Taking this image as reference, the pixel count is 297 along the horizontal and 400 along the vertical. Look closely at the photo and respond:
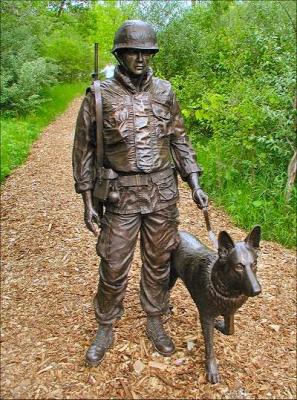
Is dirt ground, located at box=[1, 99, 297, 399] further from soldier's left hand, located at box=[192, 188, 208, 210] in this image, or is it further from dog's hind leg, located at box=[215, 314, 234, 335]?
soldier's left hand, located at box=[192, 188, 208, 210]

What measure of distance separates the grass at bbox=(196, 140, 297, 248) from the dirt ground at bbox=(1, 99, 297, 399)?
9.0 inches

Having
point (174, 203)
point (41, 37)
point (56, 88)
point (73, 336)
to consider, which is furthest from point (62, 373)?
point (56, 88)

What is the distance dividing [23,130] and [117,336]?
935 cm

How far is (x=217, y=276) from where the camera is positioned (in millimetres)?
2996

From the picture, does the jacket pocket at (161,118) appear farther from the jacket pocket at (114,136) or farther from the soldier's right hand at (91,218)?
the soldier's right hand at (91,218)

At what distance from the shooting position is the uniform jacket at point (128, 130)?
123 inches

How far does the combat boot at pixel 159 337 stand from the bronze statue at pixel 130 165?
0.33 metres

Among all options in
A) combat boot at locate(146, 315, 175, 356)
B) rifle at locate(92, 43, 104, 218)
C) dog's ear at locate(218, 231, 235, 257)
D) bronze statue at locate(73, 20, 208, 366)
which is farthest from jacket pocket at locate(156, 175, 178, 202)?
combat boot at locate(146, 315, 175, 356)

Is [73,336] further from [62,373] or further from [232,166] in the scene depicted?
[232,166]

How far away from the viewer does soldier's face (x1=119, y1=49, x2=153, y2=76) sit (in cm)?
302

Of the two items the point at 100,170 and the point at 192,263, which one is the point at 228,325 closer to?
the point at 192,263

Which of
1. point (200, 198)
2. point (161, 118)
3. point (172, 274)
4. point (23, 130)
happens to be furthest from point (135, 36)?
point (23, 130)

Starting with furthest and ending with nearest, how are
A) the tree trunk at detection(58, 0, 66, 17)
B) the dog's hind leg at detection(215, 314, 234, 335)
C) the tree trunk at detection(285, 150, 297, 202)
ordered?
1. the tree trunk at detection(58, 0, 66, 17)
2. the tree trunk at detection(285, 150, 297, 202)
3. the dog's hind leg at detection(215, 314, 234, 335)

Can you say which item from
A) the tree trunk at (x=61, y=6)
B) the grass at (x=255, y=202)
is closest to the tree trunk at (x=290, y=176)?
the grass at (x=255, y=202)
